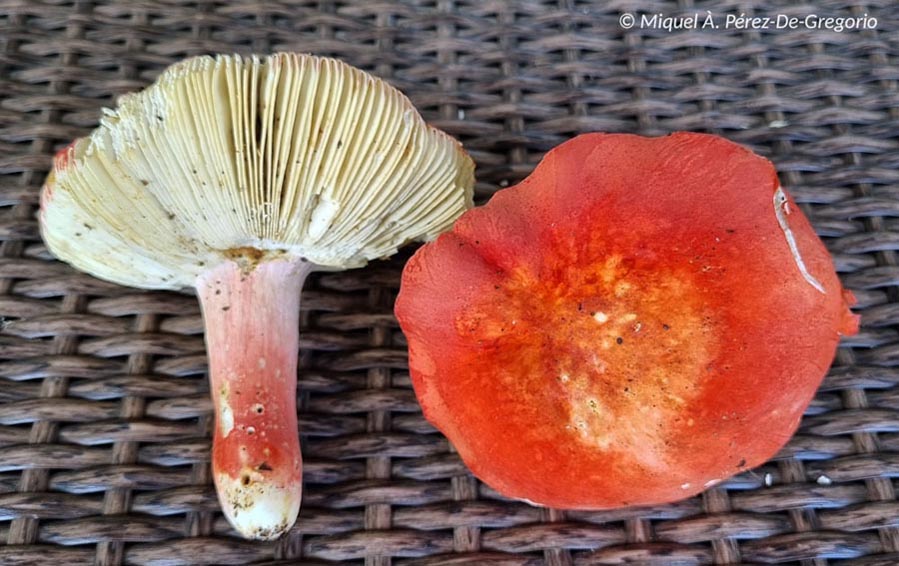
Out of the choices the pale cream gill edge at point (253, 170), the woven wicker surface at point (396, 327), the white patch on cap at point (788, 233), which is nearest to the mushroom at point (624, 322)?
the white patch on cap at point (788, 233)

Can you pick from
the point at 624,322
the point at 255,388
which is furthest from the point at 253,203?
the point at 624,322

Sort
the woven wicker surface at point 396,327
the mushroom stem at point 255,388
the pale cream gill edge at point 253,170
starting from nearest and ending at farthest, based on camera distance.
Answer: the pale cream gill edge at point 253,170, the mushroom stem at point 255,388, the woven wicker surface at point 396,327

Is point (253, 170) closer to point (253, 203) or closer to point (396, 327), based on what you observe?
point (253, 203)

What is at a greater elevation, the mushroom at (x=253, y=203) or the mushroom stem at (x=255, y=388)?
the mushroom at (x=253, y=203)

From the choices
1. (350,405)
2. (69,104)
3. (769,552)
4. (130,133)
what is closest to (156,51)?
(69,104)

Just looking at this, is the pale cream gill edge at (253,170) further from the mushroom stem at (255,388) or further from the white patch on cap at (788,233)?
the white patch on cap at (788,233)

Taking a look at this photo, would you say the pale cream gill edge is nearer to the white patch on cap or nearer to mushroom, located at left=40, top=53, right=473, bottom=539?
mushroom, located at left=40, top=53, right=473, bottom=539

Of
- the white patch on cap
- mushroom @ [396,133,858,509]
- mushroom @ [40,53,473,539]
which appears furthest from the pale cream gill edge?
the white patch on cap
